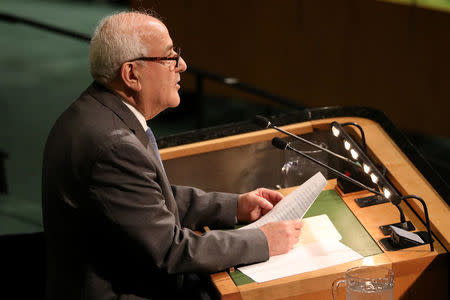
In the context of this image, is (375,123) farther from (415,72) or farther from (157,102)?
(415,72)

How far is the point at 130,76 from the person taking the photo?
6.74 ft

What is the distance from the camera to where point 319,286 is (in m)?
2.00

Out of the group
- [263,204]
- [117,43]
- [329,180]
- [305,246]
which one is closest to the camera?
[117,43]

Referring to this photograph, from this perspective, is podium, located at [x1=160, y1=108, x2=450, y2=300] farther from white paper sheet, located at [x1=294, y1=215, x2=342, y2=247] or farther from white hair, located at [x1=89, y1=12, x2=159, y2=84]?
white hair, located at [x1=89, y1=12, x2=159, y2=84]

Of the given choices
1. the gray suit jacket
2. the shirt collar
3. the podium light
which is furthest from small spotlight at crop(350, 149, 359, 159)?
the shirt collar

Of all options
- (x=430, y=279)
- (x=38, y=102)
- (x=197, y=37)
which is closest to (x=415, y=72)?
(x=197, y=37)

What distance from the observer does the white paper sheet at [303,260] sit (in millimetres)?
2023

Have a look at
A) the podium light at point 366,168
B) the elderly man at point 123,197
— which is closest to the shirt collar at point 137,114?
the elderly man at point 123,197

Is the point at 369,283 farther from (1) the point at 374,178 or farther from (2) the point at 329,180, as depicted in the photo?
(2) the point at 329,180

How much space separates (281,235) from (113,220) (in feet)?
1.66

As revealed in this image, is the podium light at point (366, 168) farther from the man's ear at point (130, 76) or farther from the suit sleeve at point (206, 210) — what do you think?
the man's ear at point (130, 76)

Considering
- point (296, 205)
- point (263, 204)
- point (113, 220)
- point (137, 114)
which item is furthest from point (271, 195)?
point (113, 220)

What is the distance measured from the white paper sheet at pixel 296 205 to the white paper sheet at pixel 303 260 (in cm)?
12

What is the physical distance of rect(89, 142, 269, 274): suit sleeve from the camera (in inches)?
75.6
